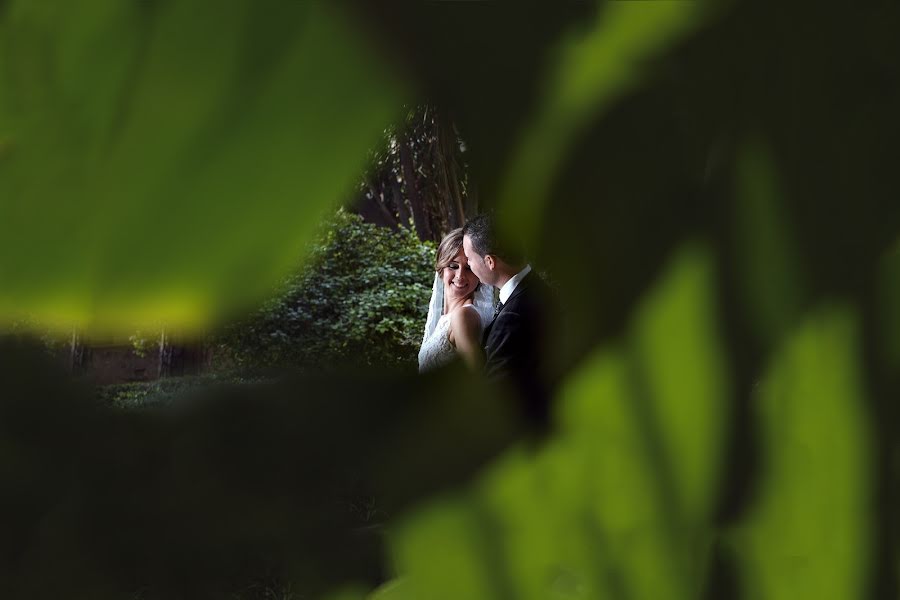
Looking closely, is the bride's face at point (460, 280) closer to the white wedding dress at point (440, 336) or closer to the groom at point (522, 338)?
the white wedding dress at point (440, 336)

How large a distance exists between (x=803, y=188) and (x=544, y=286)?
0.04 metres

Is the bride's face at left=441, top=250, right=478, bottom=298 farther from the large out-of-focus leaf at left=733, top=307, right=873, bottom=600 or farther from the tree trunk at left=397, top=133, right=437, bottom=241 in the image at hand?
the large out-of-focus leaf at left=733, top=307, right=873, bottom=600

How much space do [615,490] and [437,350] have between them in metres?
0.04

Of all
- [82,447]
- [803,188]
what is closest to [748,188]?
[803,188]

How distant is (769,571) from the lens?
0.15 m

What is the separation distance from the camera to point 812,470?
0.48ft

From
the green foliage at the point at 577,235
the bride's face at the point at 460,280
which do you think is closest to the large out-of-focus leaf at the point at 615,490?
the green foliage at the point at 577,235

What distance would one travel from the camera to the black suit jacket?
14 centimetres

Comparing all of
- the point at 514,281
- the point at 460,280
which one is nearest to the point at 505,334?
the point at 514,281

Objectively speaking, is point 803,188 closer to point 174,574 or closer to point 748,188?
point 748,188

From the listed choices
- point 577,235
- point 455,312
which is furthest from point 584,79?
point 455,312

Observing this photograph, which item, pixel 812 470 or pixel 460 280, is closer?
pixel 812 470

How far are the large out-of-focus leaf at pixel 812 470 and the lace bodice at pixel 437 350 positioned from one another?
0.05 m

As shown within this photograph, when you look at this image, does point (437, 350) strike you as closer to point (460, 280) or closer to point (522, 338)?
point (522, 338)
